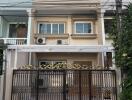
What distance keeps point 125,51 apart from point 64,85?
300 cm

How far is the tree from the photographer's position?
1203 centimetres

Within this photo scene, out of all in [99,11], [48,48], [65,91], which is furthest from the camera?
[99,11]

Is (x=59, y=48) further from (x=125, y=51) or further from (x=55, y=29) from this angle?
(x=55, y=29)

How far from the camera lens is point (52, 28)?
20250mm

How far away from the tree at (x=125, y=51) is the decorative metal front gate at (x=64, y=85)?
32.5 inches

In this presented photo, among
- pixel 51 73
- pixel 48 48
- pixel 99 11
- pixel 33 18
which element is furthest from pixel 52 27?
pixel 51 73

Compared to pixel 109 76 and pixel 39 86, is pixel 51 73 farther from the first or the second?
pixel 109 76

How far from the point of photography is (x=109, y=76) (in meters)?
13.1

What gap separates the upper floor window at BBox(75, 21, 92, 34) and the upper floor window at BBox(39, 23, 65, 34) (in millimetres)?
950

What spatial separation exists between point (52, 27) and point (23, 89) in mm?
8036

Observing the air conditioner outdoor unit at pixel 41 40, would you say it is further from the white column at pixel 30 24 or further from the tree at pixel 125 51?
the tree at pixel 125 51

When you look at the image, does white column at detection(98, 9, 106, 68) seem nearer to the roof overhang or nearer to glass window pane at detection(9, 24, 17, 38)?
the roof overhang

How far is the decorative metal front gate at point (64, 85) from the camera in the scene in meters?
A: 12.9

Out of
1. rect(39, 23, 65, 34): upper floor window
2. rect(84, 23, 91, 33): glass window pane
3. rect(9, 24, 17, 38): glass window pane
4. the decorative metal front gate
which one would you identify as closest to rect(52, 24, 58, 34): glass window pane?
rect(39, 23, 65, 34): upper floor window
